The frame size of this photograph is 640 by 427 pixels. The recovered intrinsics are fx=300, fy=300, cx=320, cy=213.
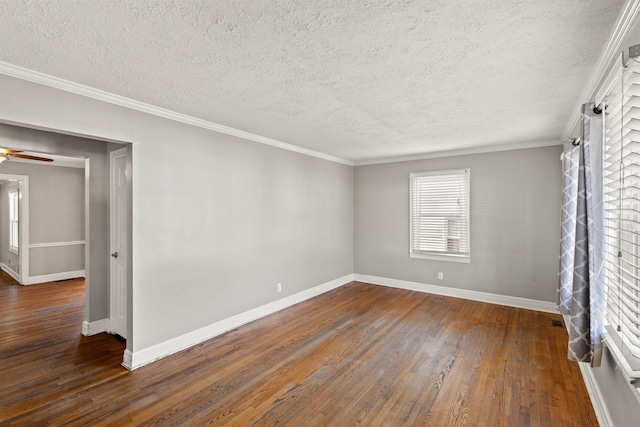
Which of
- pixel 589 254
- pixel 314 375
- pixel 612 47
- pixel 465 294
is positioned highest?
pixel 612 47

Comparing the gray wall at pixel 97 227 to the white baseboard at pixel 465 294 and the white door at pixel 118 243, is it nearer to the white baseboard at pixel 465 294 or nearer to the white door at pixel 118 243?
the white door at pixel 118 243

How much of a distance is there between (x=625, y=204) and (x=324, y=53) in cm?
199

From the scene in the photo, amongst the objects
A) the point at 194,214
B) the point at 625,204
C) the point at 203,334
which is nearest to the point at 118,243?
the point at 194,214

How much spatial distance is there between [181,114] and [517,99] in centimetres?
331

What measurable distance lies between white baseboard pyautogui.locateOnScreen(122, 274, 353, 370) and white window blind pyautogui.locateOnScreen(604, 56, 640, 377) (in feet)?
11.5

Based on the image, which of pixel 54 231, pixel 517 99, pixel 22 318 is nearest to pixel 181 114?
pixel 517 99

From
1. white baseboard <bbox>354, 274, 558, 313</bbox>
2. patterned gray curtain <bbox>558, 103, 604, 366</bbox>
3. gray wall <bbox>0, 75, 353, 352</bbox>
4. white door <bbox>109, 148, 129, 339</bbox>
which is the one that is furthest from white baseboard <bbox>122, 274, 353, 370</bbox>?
patterned gray curtain <bbox>558, 103, 604, 366</bbox>

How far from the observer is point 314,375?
8.91 feet

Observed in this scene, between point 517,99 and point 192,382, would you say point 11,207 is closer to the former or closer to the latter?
point 192,382

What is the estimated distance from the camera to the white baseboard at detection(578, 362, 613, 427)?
199cm

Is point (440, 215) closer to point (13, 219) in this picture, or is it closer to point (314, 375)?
point (314, 375)

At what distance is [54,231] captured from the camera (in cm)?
639

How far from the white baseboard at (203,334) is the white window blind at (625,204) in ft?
11.5

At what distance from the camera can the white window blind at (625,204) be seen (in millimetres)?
1452
